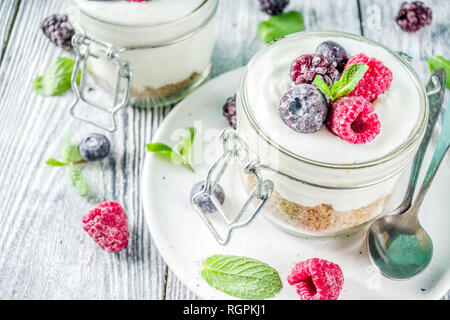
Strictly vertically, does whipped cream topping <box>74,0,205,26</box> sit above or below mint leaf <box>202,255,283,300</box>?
above

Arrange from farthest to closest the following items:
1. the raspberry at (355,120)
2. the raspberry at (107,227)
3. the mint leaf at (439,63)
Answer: the mint leaf at (439,63) → the raspberry at (107,227) → the raspberry at (355,120)

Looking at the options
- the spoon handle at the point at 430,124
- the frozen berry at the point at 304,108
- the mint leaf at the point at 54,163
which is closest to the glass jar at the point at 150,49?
the mint leaf at the point at 54,163

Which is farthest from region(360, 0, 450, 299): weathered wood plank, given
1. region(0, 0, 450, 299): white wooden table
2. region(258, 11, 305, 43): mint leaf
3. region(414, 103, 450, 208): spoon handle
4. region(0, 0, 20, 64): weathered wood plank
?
region(0, 0, 20, 64): weathered wood plank

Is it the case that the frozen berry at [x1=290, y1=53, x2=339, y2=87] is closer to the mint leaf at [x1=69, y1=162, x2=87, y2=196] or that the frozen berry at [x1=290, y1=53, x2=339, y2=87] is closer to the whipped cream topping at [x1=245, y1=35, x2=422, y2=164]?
the whipped cream topping at [x1=245, y1=35, x2=422, y2=164]

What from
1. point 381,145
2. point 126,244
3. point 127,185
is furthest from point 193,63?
point 381,145

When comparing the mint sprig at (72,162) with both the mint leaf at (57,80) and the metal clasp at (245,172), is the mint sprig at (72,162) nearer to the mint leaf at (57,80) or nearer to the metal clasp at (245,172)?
the mint leaf at (57,80)

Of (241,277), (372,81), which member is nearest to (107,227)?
(241,277)
